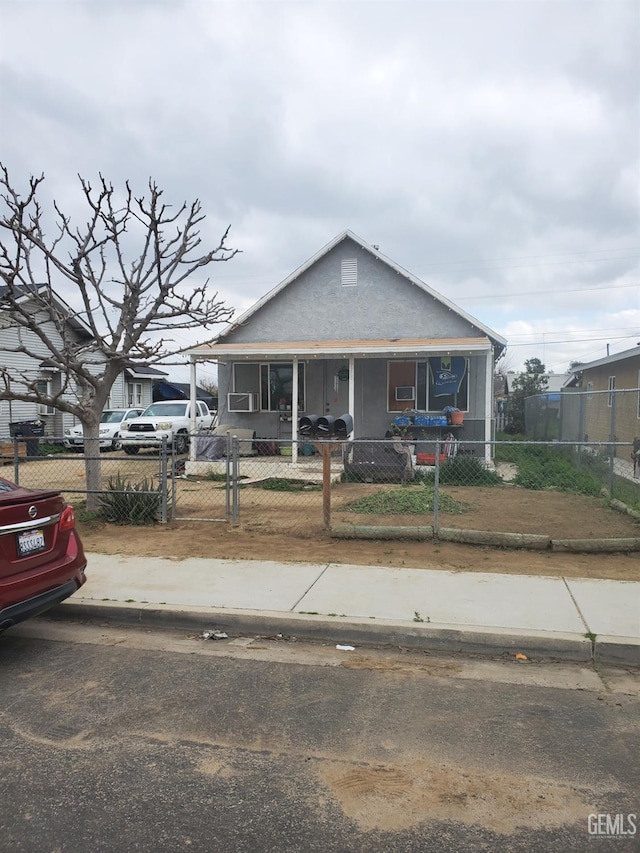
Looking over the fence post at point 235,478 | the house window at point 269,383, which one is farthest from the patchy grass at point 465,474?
the house window at point 269,383

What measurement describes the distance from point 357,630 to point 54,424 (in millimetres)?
22405

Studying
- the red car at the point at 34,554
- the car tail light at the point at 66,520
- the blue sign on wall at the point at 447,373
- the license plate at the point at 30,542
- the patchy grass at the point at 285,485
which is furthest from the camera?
the blue sign on wall at the point at 447,373

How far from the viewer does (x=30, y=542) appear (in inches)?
191

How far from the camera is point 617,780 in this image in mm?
3238

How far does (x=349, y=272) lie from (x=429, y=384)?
397 centimetres

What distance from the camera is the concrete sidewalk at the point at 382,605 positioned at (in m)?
5.07

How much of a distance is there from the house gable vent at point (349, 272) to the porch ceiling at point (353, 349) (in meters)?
1.88

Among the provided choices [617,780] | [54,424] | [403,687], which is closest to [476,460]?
[403,687]

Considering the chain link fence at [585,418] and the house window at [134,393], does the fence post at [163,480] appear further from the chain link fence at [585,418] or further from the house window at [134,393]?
the house window at [134,393]

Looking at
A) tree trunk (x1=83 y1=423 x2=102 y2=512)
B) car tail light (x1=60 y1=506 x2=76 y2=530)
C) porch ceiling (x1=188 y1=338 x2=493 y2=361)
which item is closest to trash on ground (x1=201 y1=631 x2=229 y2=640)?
car tail light (x1=60 y1=506 x2=76 y2=530)

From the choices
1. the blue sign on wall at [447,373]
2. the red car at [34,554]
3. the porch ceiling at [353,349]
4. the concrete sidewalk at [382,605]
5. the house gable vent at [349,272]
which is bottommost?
the concrete sidewalk at [382,605]

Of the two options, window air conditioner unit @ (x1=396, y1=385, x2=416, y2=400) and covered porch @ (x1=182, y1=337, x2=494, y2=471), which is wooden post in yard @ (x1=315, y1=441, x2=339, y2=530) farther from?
window air conditioner unit @ (x1=396, y1=385, x2=416, y2=400)

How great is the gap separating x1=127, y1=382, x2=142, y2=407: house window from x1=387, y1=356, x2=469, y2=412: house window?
57.5ft

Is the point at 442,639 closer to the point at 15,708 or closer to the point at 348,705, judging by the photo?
the point at 348,705
